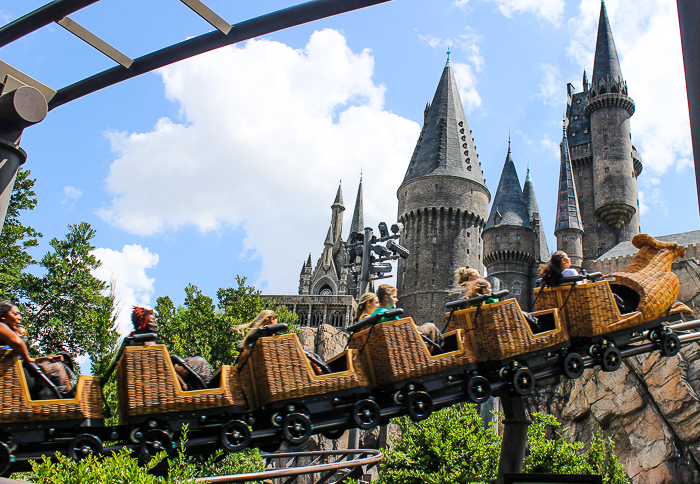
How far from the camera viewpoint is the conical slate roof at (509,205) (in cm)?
4916

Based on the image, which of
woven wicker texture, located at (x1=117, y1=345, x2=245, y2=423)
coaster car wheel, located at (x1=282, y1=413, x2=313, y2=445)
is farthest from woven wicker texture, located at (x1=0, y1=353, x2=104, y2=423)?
coaster car wheel, located at (x1=282, y1=413, x2=313, y2=445)

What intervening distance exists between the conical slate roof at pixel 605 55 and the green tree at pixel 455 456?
5504cm

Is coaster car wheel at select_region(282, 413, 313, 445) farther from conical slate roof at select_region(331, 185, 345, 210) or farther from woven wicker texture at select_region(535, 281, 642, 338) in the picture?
conical slate roof at select_region(331, 185, 345, 210)

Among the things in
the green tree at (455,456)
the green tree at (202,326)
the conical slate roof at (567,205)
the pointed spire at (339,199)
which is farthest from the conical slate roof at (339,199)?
the green tree at (455,456)

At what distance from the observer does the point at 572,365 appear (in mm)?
7129

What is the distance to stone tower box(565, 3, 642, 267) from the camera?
53094 mm

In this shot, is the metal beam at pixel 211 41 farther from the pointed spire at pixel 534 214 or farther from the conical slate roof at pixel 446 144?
the conical slate roof at pixel 446 144

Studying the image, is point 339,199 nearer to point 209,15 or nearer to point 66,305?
point 66,305

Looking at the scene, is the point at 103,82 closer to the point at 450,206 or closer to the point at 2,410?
the point at 2,410

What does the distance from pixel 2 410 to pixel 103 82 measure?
2.99 metres

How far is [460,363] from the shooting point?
6652mm

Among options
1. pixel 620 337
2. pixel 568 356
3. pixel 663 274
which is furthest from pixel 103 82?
pixel 663 274

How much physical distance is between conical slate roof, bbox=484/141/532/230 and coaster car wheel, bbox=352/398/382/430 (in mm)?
44660

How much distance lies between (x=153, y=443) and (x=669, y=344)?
6687 mm
